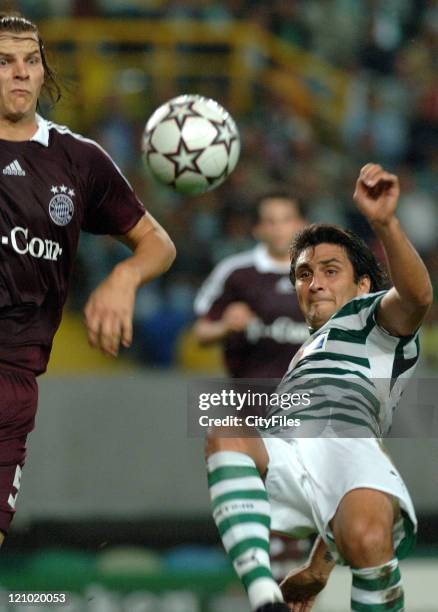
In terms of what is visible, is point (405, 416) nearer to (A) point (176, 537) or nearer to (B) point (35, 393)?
(A) point (176, 537)

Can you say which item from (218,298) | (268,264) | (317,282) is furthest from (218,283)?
(317,282)

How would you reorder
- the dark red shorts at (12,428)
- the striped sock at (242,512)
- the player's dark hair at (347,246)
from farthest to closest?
the player's dark hair at (347,246) → the dark red shorts at (12,428) → the striped sock at (242,512)

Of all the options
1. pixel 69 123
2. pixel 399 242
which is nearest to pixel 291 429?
pixel 399 242

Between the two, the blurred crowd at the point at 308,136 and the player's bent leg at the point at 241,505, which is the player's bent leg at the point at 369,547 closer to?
the player's bent leg at the point at 241,505

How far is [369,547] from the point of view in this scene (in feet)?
12.5

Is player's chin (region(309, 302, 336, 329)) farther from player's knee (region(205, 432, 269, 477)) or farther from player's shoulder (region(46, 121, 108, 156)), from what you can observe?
player's shoulder (region(46, 121, 108, 156))

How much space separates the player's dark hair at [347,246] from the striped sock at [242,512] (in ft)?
3.00

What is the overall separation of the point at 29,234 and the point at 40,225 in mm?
51

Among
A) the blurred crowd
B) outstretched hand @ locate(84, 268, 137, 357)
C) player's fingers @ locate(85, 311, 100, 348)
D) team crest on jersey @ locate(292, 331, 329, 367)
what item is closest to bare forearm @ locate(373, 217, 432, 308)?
team crest on jersey @ locate(292, 331, 329, 367)

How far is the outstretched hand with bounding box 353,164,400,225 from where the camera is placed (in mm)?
3838

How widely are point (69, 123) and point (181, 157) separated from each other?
17.3 feet

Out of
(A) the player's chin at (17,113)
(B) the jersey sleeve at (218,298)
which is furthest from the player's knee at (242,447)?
(B) the jersey sleeve at (218,298)

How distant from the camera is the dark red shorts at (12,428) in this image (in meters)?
4.15

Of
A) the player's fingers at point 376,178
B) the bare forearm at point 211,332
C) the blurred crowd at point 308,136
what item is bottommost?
the player's fingers at point 376,178
